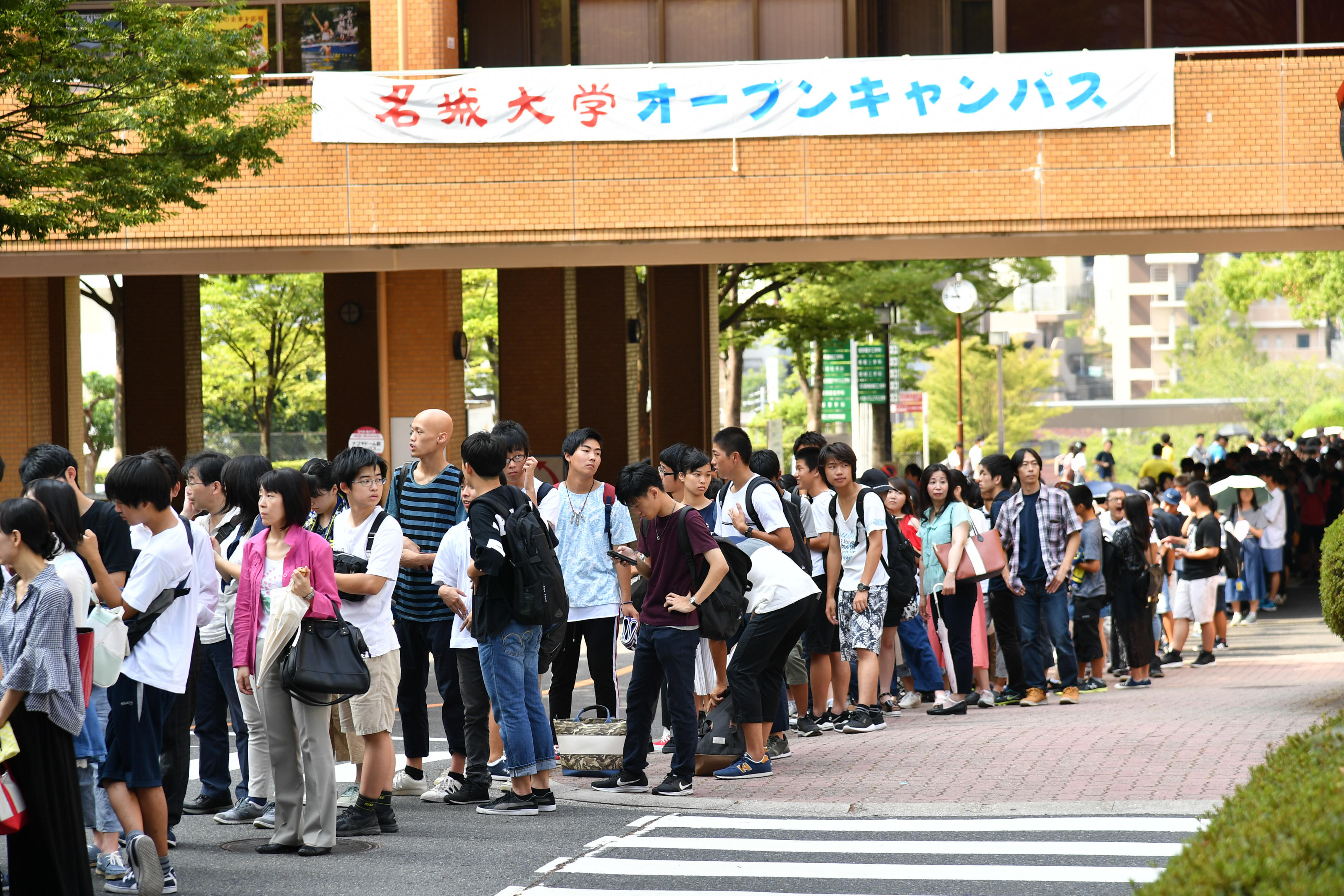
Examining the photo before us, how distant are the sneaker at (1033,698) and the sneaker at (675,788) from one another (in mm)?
4426

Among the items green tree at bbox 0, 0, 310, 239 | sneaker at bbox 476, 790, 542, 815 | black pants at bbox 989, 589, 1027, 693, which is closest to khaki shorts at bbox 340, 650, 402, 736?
sneaker at bbox 476, 790, 542, 815

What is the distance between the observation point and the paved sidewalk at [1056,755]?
26.0 feet

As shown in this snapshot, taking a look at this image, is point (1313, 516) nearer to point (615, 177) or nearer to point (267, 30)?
point (615, 177)

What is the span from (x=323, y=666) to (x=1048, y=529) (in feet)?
21.5

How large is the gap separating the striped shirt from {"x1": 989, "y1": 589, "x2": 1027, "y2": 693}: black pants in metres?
5.18

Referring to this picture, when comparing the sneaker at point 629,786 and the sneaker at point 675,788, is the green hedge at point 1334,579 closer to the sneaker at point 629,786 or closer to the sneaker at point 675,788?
the sneaker at point 675,788

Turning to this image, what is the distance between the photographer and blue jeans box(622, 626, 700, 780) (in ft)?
25.9

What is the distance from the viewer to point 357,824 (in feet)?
23.3

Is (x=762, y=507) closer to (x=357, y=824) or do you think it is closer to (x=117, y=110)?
(x=357, y=824)

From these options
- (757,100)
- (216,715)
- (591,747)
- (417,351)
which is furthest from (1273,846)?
(417,351)

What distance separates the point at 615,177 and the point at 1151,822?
10.9m

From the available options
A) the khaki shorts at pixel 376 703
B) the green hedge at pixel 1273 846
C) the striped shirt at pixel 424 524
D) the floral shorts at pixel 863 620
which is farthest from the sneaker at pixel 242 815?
the green hedge at pixel 1273 846

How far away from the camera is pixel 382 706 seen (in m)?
7.01

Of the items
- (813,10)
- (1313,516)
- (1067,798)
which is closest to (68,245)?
(813,10)
